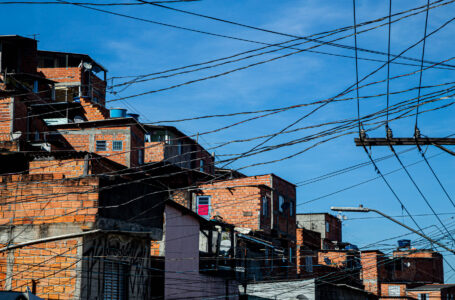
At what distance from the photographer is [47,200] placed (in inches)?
626

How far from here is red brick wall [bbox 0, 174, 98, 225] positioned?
15633 mm

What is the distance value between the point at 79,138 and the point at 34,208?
3210 centimetres

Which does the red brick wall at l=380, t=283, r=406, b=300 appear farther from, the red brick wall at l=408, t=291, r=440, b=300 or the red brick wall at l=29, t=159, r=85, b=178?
the red brick wall at l=29, t=159, r=85, b=178

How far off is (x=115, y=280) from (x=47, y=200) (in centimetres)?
276

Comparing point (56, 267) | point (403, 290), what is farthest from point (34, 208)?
point (403, 290)

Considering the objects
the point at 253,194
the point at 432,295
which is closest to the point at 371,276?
the point at 432,295

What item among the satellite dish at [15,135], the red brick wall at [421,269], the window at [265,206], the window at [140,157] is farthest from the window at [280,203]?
the red brick wall at [421,269]

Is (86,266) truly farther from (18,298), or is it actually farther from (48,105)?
(48,105)

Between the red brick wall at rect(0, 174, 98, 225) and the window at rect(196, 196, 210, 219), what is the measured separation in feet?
96.1

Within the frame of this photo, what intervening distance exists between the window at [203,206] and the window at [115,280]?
28133 mm

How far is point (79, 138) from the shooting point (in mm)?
47438

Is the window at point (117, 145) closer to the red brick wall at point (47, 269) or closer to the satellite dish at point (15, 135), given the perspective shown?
the satellite dish at point (15, 135)

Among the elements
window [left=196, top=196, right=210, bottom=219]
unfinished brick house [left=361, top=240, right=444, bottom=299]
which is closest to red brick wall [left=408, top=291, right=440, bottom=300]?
unfinished brick house [left=361, top=240, right=444, bottom=299]

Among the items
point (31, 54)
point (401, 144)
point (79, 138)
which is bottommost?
point (401, 144)
